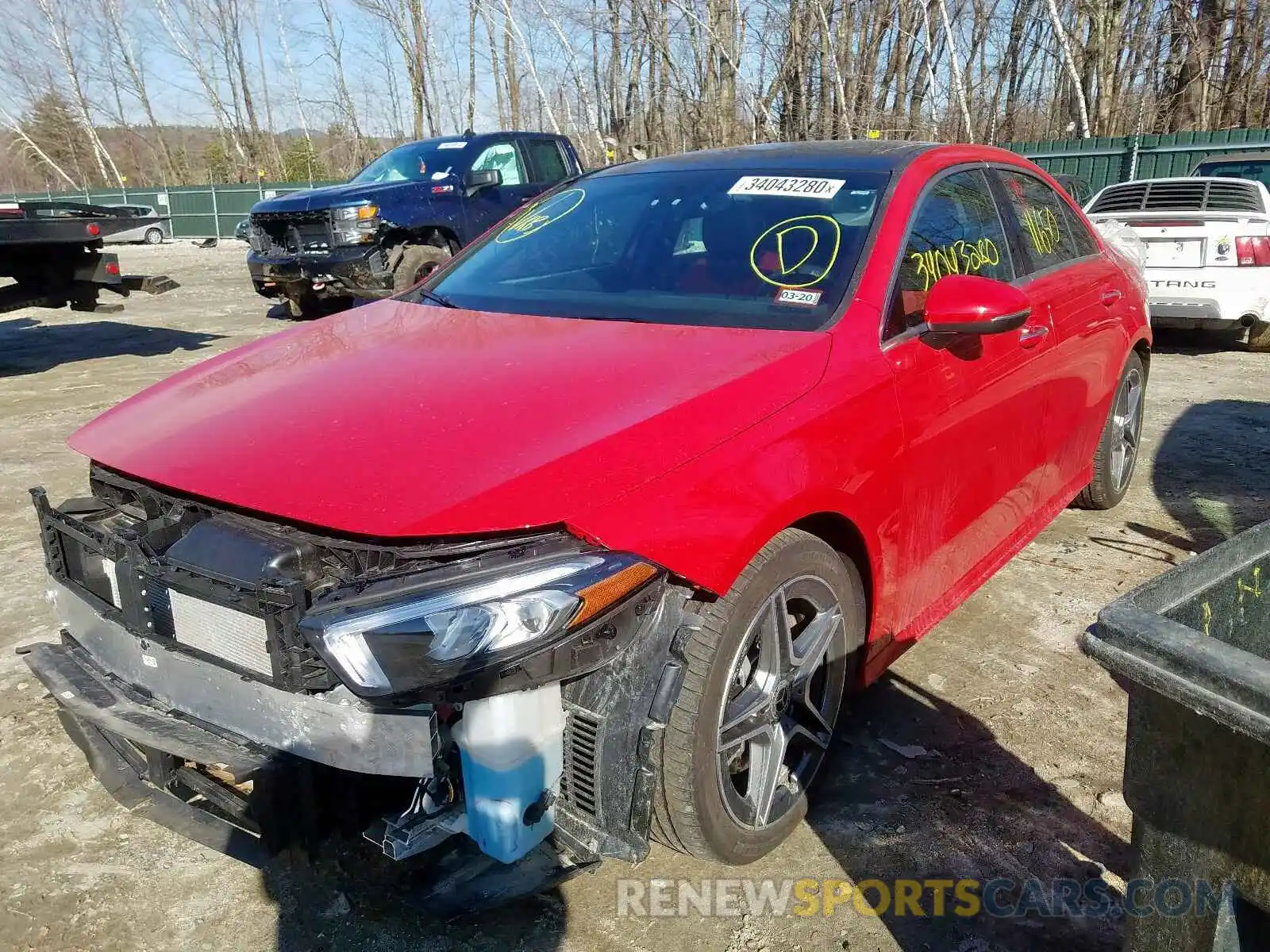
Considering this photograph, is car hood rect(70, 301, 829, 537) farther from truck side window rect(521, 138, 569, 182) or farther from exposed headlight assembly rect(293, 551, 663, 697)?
truck side window rect(521, 138, 569, 182)

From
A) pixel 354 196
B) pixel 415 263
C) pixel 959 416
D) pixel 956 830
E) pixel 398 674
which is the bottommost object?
pixel 956 830

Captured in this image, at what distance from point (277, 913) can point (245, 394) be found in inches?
48.3

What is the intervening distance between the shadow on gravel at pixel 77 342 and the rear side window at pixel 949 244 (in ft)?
28.0

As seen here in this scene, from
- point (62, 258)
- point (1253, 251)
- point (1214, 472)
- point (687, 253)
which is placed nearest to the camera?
point (687, 253)

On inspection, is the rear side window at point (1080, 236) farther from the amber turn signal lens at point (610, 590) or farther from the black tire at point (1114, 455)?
the amber turn signal lens at point (610, 590)

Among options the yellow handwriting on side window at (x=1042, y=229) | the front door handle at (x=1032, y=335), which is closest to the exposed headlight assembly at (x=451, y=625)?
the front door handle at (x=1032, y=335)

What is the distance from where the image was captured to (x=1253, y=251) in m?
7.81

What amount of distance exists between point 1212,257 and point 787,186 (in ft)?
21.3

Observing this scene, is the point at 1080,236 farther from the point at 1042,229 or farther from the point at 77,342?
the point at 77,342

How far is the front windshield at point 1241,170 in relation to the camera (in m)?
10.2

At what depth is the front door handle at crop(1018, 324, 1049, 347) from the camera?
10.3 feet

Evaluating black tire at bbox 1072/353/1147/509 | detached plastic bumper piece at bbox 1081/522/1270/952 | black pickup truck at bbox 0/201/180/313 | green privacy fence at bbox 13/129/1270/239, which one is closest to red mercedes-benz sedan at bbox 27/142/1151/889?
detached plastic bumper piece at bbox 1081/522/1270/952

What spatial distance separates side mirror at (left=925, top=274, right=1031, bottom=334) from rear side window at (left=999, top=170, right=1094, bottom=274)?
3.04 ft

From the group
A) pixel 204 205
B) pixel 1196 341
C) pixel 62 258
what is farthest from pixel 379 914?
Answer: pixel 204 205
